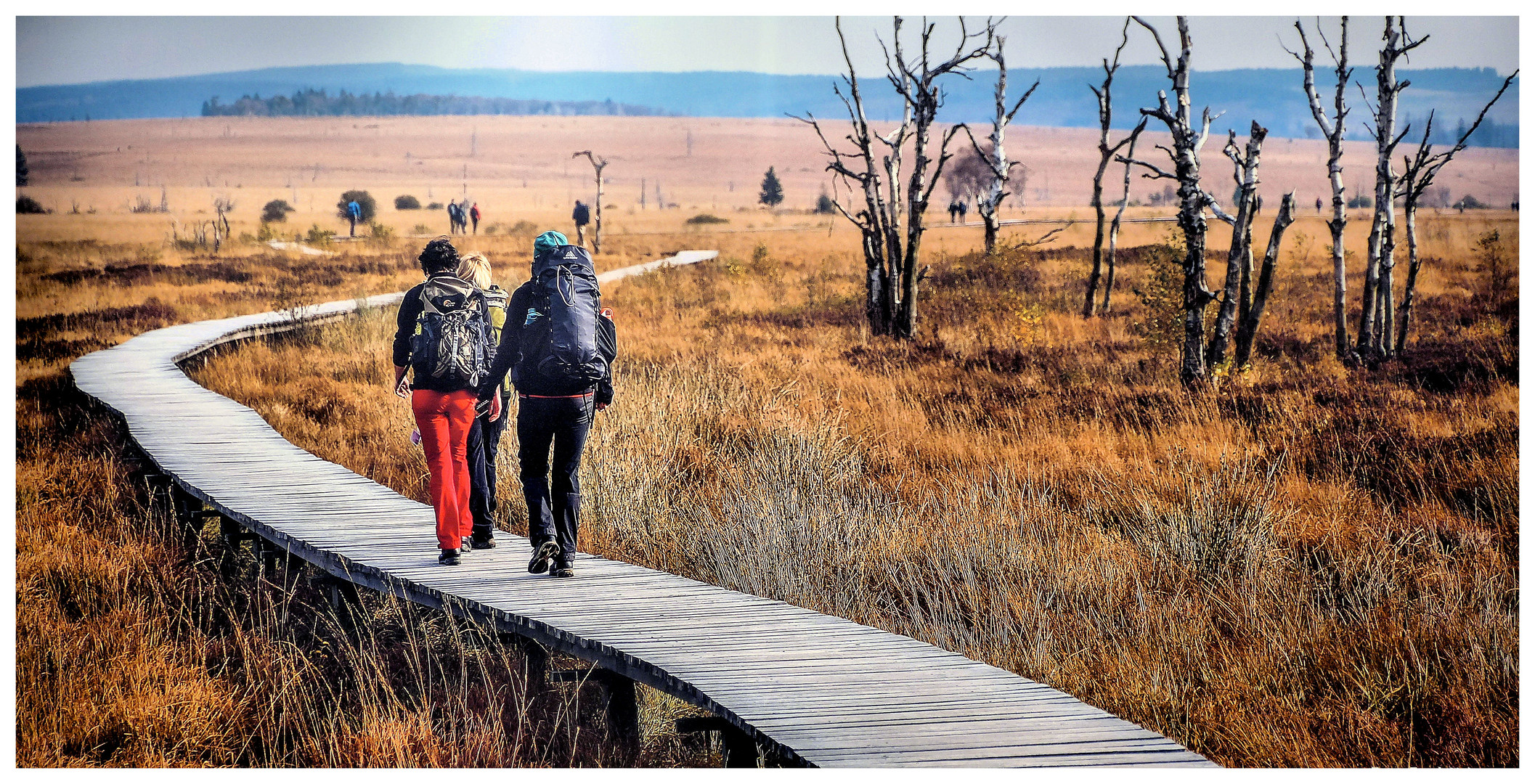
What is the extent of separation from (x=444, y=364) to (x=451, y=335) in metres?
0.13

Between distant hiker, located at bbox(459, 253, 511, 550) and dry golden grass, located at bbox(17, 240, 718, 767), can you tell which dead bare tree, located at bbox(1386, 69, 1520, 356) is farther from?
dry golden grass, located at bbox(17, 240, 718, 767)

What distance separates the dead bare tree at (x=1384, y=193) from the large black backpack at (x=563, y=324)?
8561mm

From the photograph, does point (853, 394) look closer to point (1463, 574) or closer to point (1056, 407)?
point (1056, 407)

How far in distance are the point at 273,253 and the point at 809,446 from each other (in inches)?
1209

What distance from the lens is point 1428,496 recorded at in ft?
24.6

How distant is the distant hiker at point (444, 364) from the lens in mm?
5285

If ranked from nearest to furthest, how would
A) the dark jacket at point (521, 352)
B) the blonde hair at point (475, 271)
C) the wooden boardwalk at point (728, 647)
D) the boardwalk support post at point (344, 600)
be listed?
the wooden boardwalk at point (728, 647) → the dark jacket at point (521, 352) → the blonde hair at point (475, 271) → the boardwalk support post at point (344, 600)

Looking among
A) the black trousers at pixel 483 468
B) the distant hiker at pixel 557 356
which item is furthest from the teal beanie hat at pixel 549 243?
the black trousers at pixel 483 468

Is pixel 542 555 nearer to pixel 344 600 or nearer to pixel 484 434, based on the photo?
pixel 484 434

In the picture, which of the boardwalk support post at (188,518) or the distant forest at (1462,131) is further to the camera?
the distant forest at (1462,131)

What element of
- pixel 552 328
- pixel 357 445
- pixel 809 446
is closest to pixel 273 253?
pixel 357 445

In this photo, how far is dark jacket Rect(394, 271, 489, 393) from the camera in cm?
529

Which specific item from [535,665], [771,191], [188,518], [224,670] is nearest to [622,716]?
[535,665]

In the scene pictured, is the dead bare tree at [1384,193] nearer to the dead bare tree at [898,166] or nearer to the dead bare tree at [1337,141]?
the dead bare tree at [1337,141]
